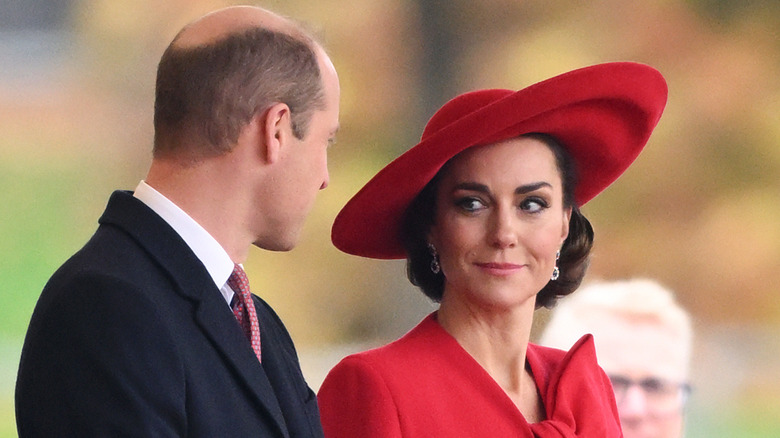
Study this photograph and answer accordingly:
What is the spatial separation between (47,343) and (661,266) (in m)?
2.17

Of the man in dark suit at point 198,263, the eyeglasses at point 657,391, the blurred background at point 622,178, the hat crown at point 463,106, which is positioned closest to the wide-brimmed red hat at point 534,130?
the hat crown at point 463,106

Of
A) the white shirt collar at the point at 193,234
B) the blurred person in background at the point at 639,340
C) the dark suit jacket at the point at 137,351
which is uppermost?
the blurred person in background at the point at 639,340

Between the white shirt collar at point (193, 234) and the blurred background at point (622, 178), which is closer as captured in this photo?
the white shirt collar at point (193, 234)

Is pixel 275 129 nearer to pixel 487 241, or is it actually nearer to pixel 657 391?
pixel 487 241

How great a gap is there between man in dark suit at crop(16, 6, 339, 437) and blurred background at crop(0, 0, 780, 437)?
142 centimetres

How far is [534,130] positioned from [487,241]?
0.21 metres

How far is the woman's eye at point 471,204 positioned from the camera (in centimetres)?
176

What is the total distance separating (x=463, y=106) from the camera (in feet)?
5.96

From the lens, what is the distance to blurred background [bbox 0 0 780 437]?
9.05ft

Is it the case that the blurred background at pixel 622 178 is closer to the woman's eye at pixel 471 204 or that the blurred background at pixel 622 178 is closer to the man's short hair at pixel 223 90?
the woman's eye at pixel 471 204

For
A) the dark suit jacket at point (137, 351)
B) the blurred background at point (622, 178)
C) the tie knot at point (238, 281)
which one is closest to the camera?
the dark suit jacket at point (137, 351)

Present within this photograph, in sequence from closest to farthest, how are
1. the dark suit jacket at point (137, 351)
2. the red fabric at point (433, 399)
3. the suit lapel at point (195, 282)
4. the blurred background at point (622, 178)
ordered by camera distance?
the dark suit jacket at point (137, 351) < the suit lapel at point (195, 282) < the red fabric at point (433, 399) < the blurred background at point (622, 178)

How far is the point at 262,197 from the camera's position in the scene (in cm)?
129

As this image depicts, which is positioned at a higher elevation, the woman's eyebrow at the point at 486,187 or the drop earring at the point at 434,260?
the woman's eyebrow at the point at 486,187
